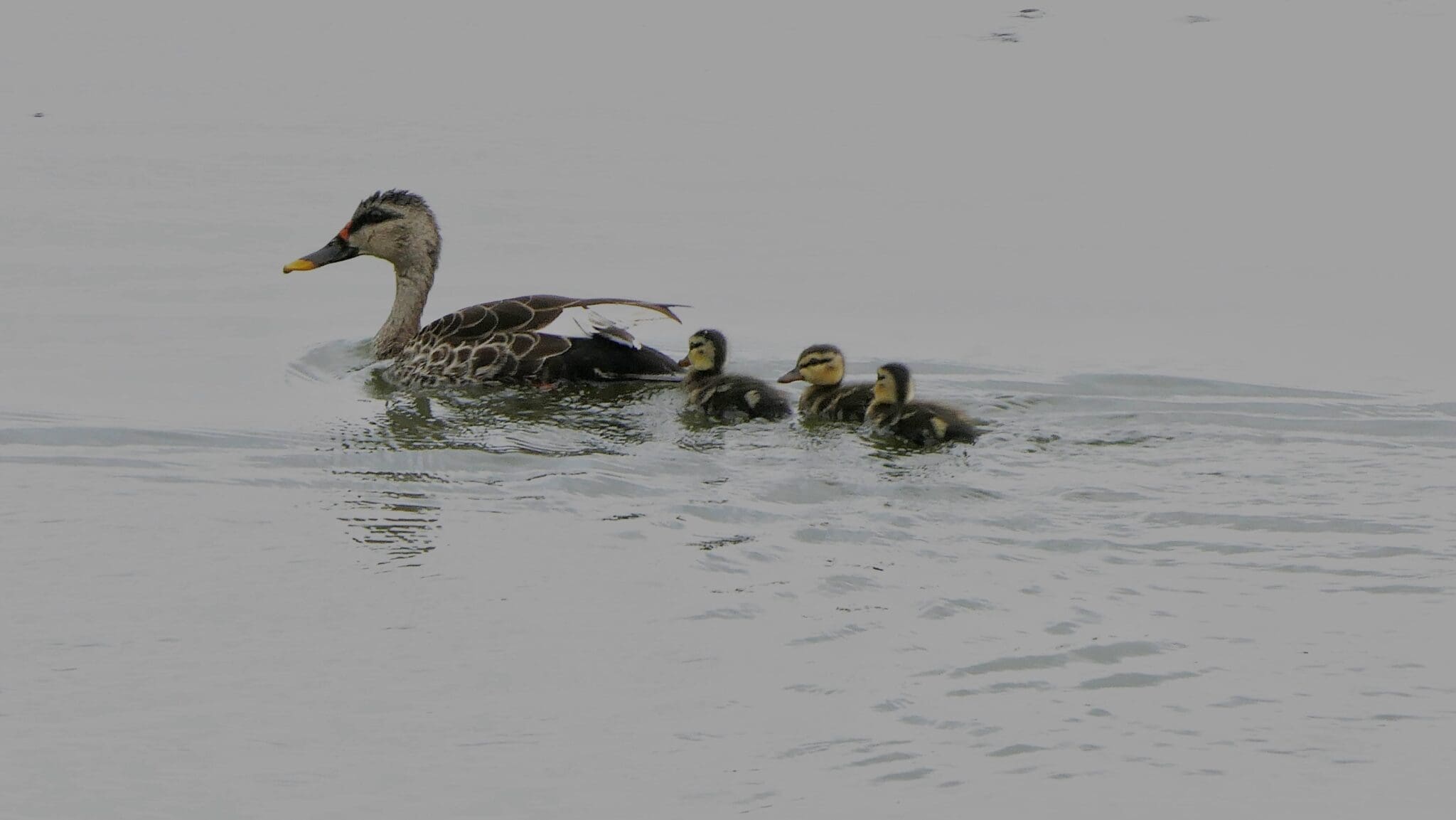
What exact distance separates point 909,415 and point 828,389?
27.6 inches

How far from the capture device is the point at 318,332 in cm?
962

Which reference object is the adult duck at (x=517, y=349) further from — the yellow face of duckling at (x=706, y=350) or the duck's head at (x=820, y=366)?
the duck's head at (x=820, y=366)

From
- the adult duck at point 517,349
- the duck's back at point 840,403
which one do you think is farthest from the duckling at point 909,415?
the adult duck at point 517,349

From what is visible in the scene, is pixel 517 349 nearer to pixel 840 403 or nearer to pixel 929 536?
pixel 840 403

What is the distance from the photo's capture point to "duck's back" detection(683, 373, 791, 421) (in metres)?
7.77

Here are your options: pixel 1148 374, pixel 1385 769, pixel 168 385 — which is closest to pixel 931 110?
pixel 1148 374

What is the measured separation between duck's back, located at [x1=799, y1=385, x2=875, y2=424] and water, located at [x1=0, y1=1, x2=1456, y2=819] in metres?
0.19

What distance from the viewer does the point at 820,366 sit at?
26.3ft

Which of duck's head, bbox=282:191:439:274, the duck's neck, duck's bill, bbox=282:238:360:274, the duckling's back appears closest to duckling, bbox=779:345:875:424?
the duckling's back

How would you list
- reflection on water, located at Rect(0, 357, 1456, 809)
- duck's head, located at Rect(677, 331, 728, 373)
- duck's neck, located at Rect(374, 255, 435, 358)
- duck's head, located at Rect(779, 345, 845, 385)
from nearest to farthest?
reflection on water, located at Rect(0, 357, 1456, 809) → duck's head, located at Rect(779, 345, 845, 385) → duck's head, located at Rect(677, 331, 728, 373) → duck's neck, located at Rect(374, 255, 435, 358)

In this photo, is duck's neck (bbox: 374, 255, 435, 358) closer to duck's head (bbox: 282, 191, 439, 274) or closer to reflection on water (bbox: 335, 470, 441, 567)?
duck's head (bbox: 282, 191, 439, 274)

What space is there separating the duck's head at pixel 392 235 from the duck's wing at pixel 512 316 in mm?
884

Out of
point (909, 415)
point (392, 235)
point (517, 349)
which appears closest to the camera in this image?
point (909, 415)

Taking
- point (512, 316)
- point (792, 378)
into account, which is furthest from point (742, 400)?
point (512, 316)
